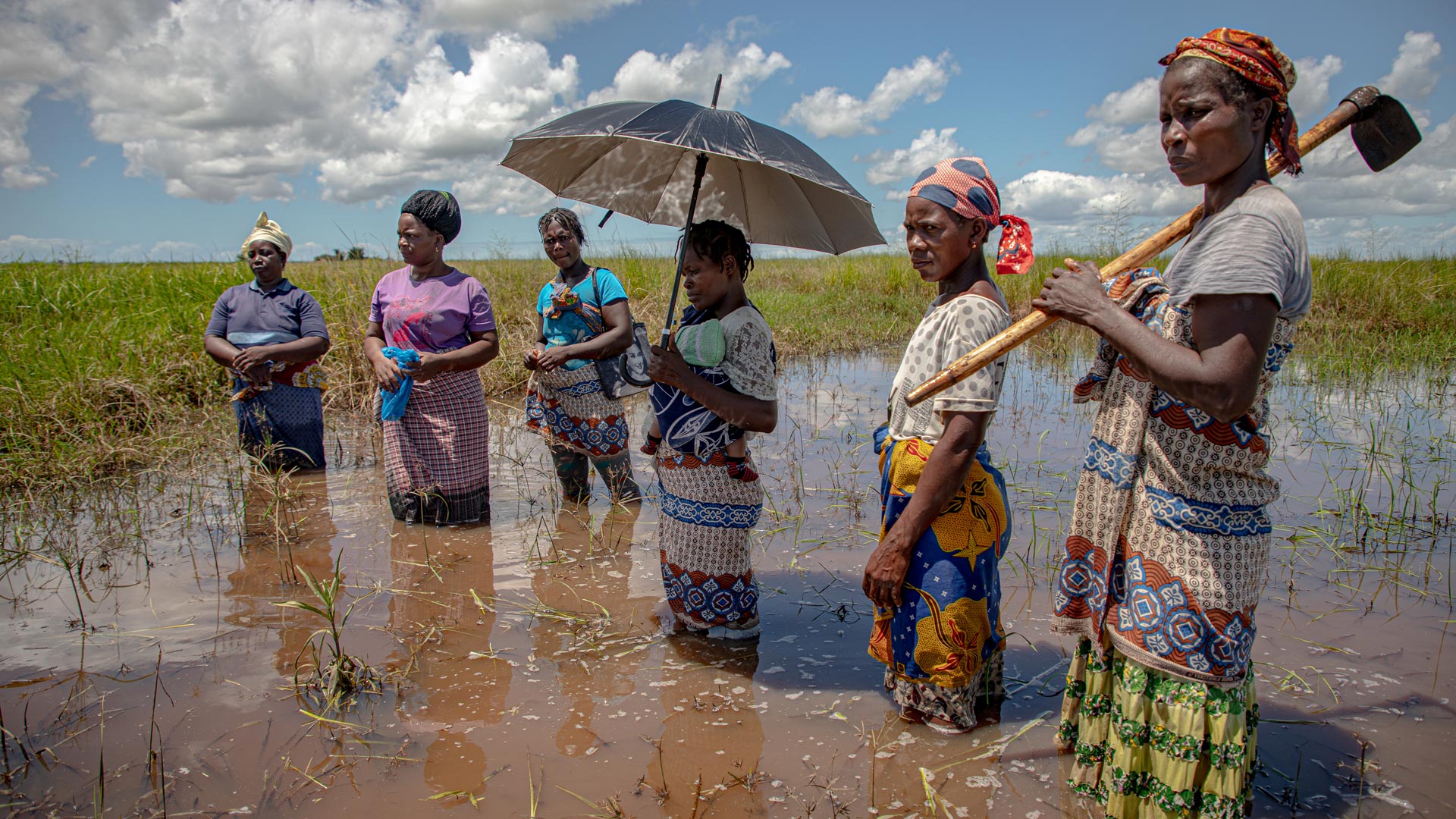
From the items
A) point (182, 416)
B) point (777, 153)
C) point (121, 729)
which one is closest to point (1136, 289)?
point (777, 153)

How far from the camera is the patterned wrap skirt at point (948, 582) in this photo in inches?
96.1

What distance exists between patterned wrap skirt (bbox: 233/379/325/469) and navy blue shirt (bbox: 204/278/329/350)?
34 centimetres

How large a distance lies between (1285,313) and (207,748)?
329cm

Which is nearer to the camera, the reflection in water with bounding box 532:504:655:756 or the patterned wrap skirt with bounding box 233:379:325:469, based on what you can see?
the reflection in water with bounding box 532:504:655:756

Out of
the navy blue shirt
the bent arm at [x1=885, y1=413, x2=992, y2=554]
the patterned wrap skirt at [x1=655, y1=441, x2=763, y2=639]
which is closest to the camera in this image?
the bent arm at [x1=885, y1=413, x2=992, y2=554]

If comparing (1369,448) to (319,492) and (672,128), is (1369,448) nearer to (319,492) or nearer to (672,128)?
(672,128)

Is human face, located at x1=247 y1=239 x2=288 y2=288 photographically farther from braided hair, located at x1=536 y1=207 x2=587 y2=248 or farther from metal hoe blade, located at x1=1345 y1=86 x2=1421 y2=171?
metal hoe blade, located at x1=1345 y1=86 x2=1421 y2=171

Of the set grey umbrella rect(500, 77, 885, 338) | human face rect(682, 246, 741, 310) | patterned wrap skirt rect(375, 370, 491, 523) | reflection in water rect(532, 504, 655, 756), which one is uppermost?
grey umbrella rect(500, 77, 885, 338)

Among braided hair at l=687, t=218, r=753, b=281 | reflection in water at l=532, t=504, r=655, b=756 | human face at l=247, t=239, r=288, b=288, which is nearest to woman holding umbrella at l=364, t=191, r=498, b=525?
reflection in water at l=532, t=504, r=655, b=756

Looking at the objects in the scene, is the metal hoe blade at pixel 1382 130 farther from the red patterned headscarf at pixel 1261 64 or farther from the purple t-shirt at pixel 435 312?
the purple t-shirt at pixel 435 312

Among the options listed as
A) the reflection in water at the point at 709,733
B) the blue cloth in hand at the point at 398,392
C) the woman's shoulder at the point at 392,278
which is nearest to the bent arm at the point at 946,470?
the reflection in water at the point at 709,733

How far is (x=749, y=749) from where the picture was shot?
8.84ft

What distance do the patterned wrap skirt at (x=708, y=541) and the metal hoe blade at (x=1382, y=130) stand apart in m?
2.11

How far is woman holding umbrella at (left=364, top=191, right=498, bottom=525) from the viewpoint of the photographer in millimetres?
4491
